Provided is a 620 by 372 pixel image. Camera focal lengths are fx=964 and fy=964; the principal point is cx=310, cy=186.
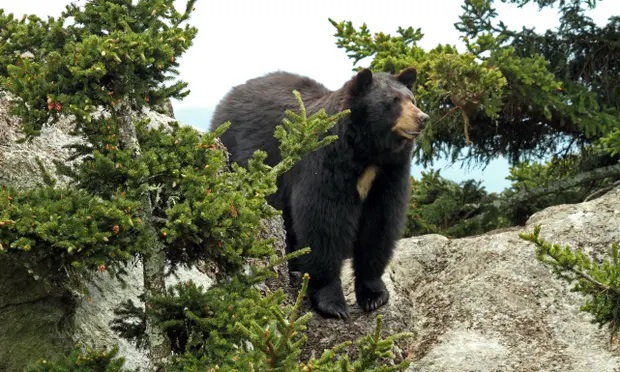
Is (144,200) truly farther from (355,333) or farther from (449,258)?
(449,258)

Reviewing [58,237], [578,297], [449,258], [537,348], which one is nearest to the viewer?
[58,237]

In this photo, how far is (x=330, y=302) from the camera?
7.86 meters

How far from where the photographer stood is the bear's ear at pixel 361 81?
775 centimetres

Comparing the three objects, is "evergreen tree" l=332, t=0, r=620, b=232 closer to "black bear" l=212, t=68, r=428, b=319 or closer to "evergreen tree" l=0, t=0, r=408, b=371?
"black bear" l=212, t=68, r=428, b=319

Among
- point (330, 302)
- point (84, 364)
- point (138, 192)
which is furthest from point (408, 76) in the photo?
point (84, 364)

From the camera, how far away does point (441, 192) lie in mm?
13234

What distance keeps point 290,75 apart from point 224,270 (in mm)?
4396

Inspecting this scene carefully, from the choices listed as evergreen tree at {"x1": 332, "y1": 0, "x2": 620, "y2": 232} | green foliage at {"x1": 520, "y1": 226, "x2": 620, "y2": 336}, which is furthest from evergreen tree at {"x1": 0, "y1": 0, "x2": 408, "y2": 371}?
evergreen tree at {"x1": 332, "y1": 0, "x2": 620, "y2": 232}

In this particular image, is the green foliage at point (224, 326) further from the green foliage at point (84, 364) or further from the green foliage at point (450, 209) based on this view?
the green foliage at point (450, 209)

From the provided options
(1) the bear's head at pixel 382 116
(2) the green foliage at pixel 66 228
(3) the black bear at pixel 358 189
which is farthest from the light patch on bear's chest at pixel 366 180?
(2) the green foliage at pixel 66 228

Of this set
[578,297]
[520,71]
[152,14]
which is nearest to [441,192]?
[520,71]

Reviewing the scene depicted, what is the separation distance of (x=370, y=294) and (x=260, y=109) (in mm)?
1965

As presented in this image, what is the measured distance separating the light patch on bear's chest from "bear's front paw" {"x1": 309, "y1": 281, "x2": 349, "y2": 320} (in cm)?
77

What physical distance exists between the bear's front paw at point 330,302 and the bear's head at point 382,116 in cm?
117
